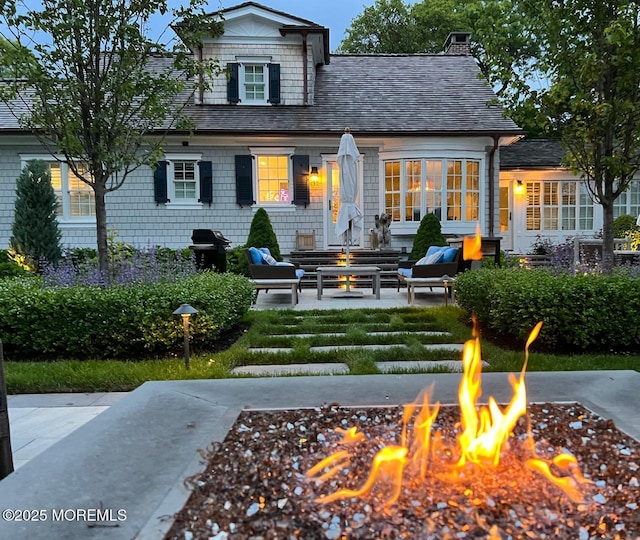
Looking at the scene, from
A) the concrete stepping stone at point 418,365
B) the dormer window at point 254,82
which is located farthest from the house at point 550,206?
the concrete stepping stone at point 418,365

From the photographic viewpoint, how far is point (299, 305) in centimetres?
866

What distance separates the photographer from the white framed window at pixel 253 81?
14.3 meters

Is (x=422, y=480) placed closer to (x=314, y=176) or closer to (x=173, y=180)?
(x=314, y=176)

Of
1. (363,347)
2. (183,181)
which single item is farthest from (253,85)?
(363,347)

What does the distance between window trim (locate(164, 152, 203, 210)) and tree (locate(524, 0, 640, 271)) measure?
9.80 meters

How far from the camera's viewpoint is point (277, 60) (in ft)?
46.8

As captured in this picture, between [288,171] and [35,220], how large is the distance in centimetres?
640

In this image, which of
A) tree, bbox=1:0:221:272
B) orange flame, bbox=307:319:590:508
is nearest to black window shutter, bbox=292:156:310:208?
tree, bbox=1:0:221:272

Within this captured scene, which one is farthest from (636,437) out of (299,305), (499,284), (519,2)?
(299,305)

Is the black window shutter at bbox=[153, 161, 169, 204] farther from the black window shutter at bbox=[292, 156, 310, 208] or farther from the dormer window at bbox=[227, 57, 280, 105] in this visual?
the black window shutter at bbox=[292, 156, 310, 208]

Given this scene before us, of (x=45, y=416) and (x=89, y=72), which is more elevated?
(x=89, y=72)

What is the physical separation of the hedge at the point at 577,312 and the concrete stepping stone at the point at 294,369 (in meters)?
1.89

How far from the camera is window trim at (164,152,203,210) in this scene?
13.8 metres

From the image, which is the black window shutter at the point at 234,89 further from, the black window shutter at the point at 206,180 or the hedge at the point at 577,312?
the hedge at the point at 577,312
